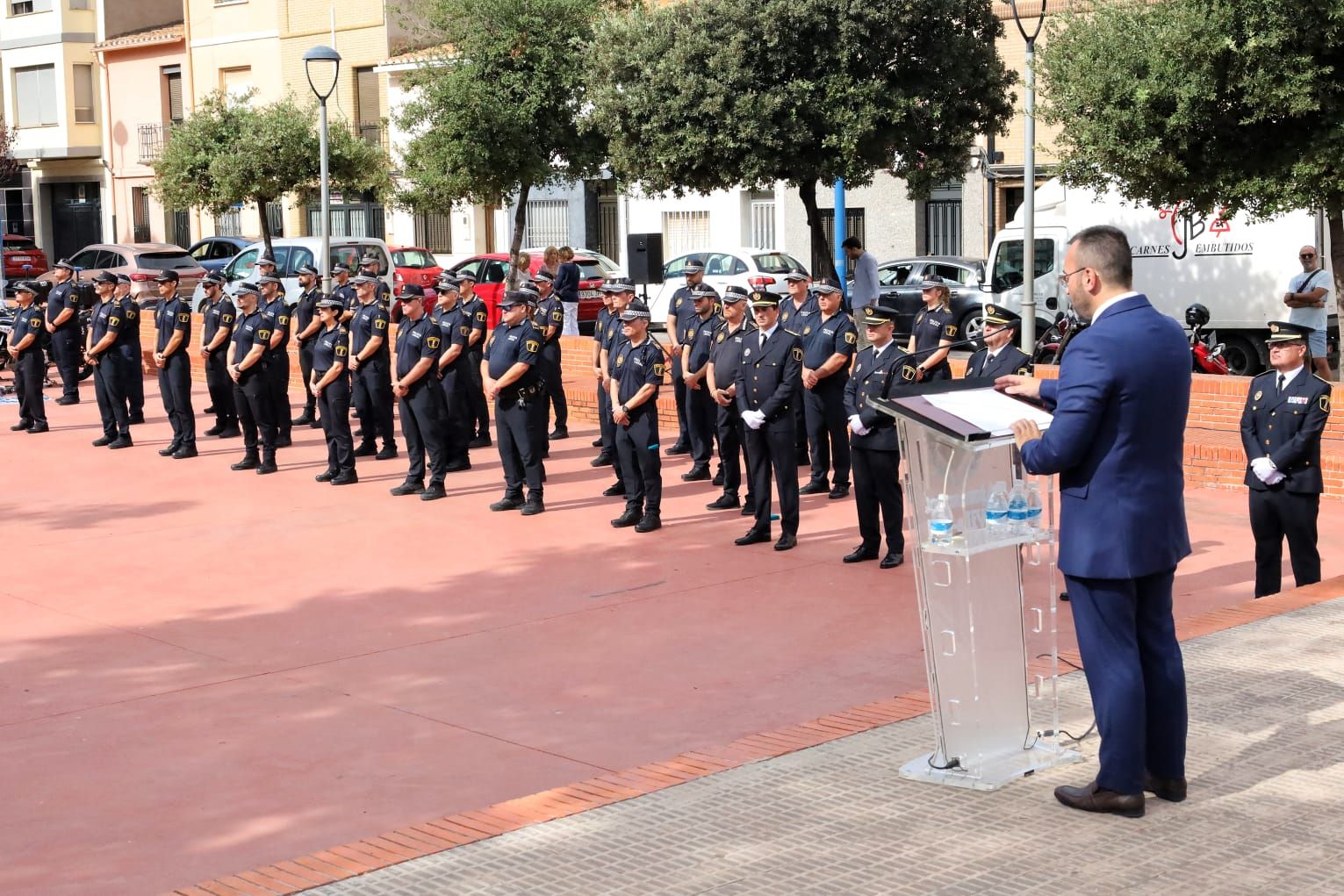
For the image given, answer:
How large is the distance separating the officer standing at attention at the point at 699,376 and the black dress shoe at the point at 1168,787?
27.6 ft

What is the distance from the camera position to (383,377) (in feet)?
49.3

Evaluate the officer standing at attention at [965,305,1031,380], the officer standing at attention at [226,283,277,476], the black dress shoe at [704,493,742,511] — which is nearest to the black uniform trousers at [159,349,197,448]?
the officer standing at attention at [226,283,277,476]

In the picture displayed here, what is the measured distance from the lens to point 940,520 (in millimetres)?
5473

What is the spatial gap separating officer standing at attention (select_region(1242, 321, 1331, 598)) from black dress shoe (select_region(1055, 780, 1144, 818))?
12.2 feet

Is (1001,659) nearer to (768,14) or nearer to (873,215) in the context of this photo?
(768,14)

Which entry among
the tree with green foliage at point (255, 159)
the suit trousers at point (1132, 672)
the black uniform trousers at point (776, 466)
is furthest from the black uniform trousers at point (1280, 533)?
the tree with green foliage at point (255, 159)

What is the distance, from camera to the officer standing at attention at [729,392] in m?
12.1

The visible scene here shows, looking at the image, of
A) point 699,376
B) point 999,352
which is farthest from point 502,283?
point 999,352

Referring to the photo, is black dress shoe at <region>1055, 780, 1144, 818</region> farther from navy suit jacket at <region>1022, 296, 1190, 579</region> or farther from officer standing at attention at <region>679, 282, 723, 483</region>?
officer standing at attention at <region>679, 282, 723, 483</region>

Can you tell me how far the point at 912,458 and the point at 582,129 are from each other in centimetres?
1946

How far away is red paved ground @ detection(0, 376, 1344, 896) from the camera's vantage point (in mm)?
6246

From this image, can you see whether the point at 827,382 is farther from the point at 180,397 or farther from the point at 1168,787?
the point at 1168,787

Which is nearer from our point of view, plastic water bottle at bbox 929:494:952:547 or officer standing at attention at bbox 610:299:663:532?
plastic water bottle at bbox 929:494:952:547

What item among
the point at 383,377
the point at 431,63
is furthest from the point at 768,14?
the point at 431,63
